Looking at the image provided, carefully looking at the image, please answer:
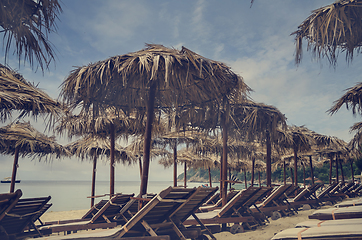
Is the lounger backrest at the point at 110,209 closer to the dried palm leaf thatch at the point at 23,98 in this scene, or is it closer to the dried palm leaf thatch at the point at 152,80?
the dried palm leaf thatch at the point at 152,80

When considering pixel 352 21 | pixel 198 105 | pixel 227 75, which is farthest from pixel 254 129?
pixel 352 21

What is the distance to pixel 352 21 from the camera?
11.0 feet

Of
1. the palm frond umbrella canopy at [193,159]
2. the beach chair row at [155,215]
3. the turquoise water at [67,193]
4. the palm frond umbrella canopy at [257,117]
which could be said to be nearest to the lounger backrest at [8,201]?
the beach chair row at [155,215]

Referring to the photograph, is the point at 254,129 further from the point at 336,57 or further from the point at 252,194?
the point at 336,57

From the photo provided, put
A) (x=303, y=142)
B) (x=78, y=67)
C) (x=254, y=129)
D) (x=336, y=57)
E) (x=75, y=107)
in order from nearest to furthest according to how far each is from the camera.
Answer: (x=336, y=57), (x=78, y=67), (x=75, y=107), (x=254, y=129), (x=303, y=142)

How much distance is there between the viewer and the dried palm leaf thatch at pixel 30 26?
2340 millimetres

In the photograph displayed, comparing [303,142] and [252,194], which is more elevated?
[303,142]

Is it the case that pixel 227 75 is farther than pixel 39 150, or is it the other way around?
pixel 39 150

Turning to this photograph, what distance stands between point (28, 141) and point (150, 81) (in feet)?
17.4

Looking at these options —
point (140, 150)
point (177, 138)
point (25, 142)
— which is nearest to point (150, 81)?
point (25, 142)

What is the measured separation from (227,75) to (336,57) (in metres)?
1.53

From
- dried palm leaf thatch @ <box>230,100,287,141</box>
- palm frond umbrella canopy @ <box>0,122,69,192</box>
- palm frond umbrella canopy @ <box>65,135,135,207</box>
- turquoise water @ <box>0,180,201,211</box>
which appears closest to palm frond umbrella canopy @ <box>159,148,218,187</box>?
palm frond umbrella canopy @ <box>65,135,135,207</box>

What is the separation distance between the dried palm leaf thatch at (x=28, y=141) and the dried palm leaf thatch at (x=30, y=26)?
19.0 ft

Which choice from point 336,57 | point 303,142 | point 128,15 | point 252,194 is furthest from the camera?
point 303,142
